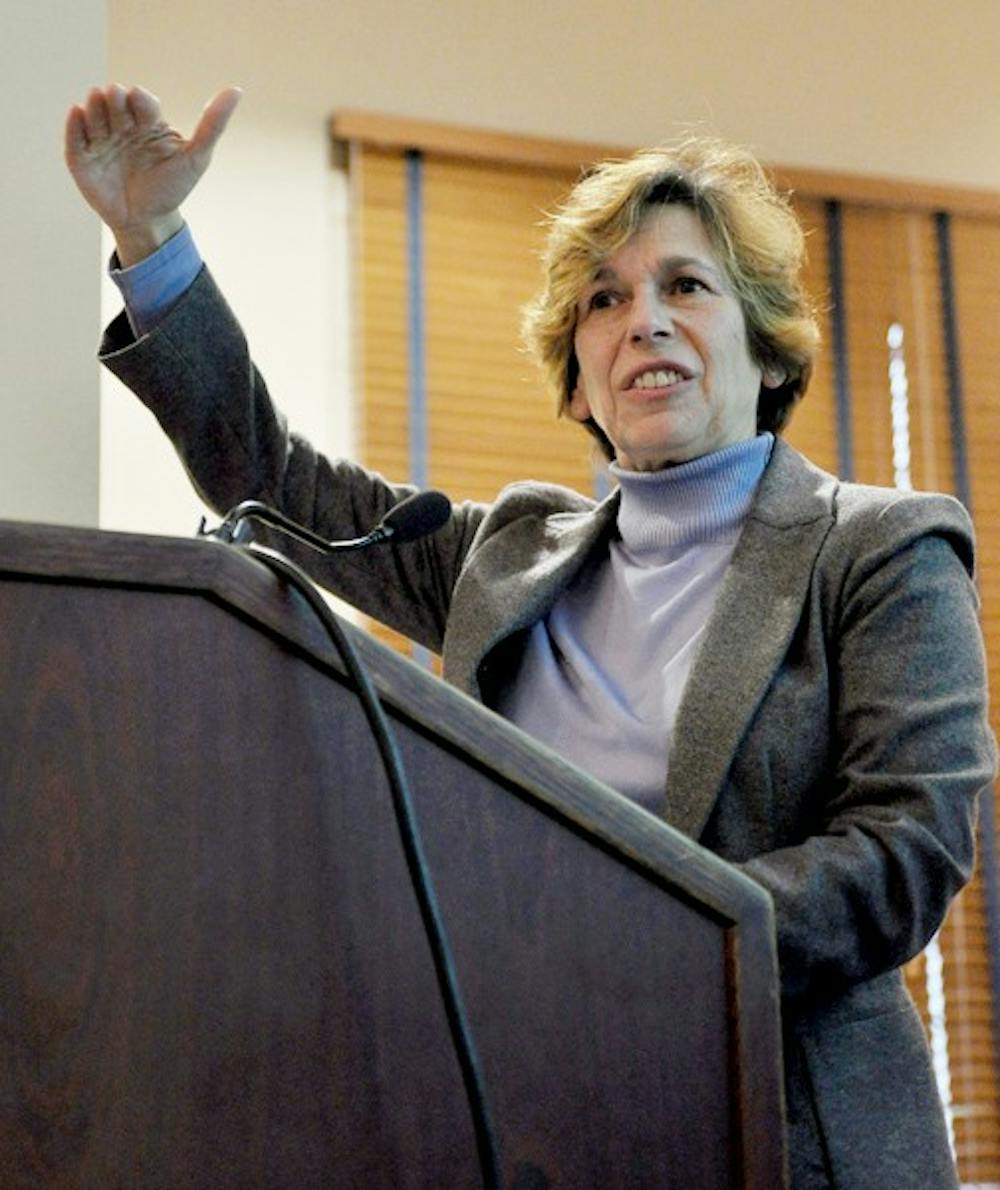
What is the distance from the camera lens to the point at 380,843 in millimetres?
726

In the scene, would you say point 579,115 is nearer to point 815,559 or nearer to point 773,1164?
point 815,559

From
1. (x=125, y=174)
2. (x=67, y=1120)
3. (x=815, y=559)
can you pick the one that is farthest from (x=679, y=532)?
(x=67, y=1120)

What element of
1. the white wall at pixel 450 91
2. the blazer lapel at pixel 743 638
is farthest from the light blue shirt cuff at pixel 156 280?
the white wall at pixel 450 91

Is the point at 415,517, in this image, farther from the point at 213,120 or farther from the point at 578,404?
the point at 578,404

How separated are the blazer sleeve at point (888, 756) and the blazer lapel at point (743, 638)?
0.03 metres

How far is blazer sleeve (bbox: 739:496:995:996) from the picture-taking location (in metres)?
1.05

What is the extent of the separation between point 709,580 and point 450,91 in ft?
6.56

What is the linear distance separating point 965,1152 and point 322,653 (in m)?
2.78

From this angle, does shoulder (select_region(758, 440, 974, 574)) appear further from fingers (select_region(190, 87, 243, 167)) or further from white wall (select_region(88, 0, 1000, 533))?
white wall (select_region(88, 0, 1000, 533))

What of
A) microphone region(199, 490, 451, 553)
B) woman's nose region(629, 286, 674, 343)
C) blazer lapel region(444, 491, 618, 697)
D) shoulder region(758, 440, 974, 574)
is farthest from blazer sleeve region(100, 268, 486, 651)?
microphone region(199, 490, 451, 553)

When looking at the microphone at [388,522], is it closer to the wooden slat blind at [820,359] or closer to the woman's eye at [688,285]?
the woman's eye at [688,285]

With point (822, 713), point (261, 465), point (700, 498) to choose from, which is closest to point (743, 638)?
point (822, 713)

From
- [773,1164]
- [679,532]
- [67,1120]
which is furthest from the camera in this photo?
[679,532]

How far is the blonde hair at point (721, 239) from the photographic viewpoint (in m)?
1.54
